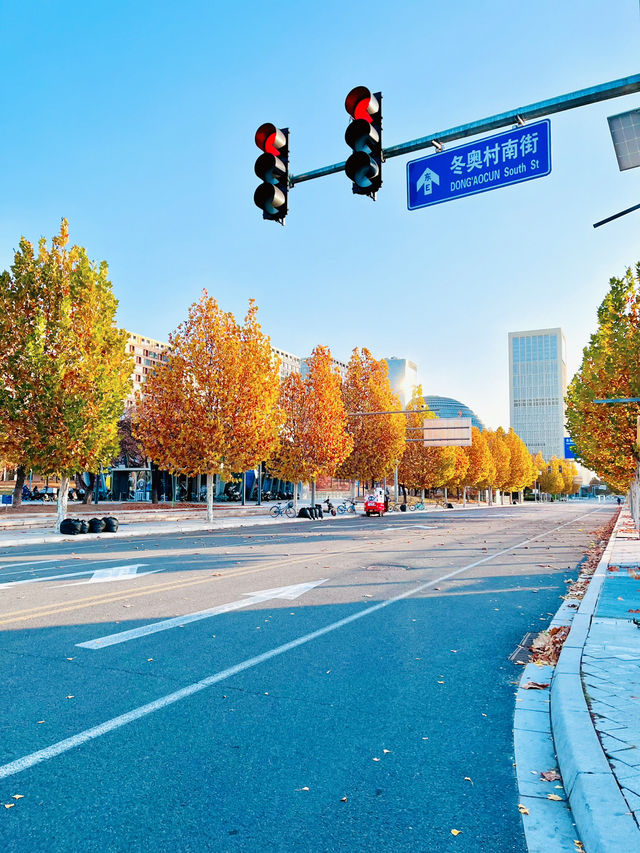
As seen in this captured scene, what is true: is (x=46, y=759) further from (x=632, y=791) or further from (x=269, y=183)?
(x=269, y=183)

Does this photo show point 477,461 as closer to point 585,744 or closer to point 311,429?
point 311,429

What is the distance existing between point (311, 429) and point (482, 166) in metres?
33.9

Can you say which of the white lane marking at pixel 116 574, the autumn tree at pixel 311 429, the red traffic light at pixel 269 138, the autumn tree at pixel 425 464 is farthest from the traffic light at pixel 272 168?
the autumn tree at pixel 425 464

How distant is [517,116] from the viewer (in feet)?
21.6

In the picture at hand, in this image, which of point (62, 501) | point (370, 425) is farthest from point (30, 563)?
point (370, 425)

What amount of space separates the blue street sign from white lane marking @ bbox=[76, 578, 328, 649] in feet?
19.2

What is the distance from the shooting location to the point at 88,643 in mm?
6699

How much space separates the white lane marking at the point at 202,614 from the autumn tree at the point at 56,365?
50.7ft

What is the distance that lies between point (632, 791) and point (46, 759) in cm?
345

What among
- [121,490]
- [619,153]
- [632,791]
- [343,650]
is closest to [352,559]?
[343,650]

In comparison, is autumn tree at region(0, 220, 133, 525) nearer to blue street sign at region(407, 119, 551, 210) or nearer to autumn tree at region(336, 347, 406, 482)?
blue street sign at region(407, 119, 551, 210)

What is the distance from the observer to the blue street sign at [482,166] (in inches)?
265

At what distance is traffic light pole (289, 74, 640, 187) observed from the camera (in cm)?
614

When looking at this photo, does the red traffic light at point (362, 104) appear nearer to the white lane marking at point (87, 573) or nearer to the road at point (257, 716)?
the road at point (257, 716)
